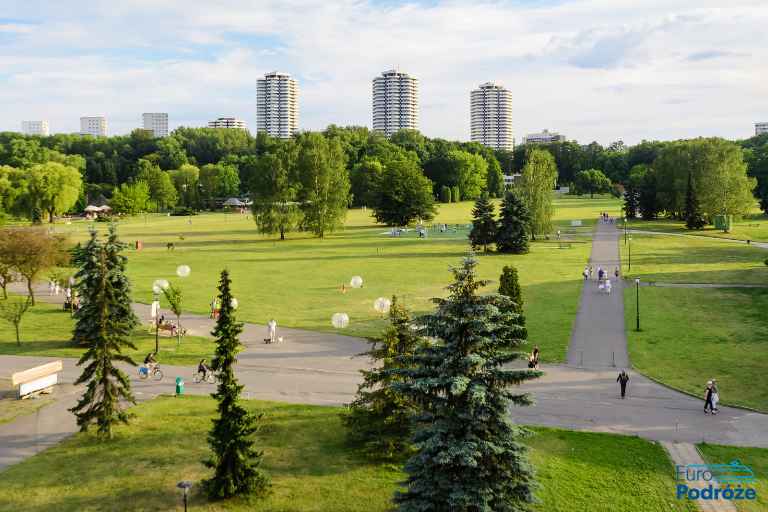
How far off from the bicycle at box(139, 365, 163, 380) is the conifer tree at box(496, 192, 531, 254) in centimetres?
4291

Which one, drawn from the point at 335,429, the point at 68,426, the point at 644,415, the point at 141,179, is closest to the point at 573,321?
the point at 644,415

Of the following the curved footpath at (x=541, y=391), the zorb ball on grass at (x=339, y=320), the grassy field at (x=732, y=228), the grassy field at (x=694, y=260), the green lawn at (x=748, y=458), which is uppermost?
the grassy field at (x=732, y=228)

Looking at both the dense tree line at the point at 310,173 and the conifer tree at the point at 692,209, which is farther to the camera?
the conifer tree at the point at 692,209

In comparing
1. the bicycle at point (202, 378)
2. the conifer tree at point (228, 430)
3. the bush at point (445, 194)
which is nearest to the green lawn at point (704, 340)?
the conifer tree at point (228, 430)

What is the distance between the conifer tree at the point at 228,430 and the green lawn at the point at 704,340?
16.0m

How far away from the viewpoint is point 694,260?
178 ft

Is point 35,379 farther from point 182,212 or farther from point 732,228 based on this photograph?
point 182,212

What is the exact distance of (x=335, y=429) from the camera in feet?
61.6

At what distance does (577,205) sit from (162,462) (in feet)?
413

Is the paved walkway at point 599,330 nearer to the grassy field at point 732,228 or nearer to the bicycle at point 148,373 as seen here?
the bicycle at point 148,373

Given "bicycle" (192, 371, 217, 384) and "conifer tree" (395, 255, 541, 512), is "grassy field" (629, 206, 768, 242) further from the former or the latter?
"conifer tree" (395, 255, 541, 512)

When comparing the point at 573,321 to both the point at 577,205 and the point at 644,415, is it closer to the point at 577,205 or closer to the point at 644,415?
the point at 644,415

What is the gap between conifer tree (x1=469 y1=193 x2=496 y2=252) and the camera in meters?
62.5

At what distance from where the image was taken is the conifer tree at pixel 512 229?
201ft
